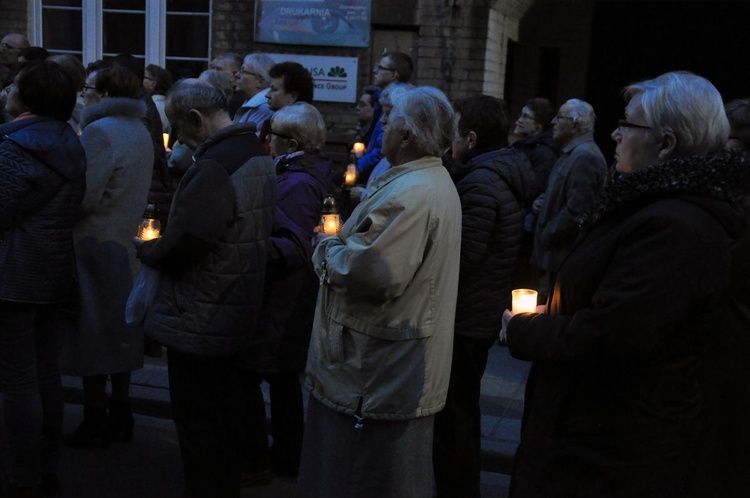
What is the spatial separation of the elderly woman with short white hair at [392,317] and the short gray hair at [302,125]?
111 cm

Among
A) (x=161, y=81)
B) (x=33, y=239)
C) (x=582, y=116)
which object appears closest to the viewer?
(x=33, y=239)

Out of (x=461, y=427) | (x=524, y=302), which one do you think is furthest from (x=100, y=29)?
(x=524, y=302)

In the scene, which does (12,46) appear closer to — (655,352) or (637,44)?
(655,352)

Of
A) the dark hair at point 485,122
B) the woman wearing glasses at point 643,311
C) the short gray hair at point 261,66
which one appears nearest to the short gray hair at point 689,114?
the woman wearing glasses at point 643,311

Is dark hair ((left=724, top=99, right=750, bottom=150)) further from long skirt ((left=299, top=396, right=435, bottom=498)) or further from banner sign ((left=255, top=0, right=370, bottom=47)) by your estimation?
banner sign ((left=255, top=0, right=370, bottom=47))

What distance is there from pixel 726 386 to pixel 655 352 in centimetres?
71

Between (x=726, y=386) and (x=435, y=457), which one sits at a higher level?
(x=726, y=386)

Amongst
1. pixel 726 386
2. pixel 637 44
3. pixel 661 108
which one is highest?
pixel 637 44

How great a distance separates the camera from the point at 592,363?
2.46 meters

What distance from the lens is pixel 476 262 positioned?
12.7 feet

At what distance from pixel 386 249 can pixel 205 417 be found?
1.25 meters

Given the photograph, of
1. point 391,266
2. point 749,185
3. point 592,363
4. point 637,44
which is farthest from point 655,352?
point 637,44

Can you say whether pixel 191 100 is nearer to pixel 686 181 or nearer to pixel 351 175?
pixel 686 181

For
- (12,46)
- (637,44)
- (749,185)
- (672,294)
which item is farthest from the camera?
(637,44)
